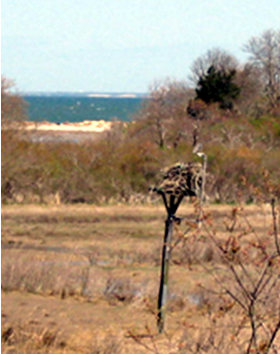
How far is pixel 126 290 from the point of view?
15.3 m

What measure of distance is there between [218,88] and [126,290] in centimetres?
3288

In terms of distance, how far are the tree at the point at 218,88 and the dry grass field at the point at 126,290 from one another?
21236 mm

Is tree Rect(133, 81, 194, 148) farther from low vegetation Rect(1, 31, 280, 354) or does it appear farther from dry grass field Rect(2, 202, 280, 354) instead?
dry grass field Rect(2, 202, 280, 354)

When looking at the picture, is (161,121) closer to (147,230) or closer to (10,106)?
(10,106)

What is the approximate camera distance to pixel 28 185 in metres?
31.2

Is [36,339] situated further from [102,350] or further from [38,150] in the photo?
[38,150]

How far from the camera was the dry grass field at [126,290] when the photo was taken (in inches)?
291

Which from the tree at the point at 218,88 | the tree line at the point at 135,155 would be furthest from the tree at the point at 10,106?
the tree at the point at 218,88

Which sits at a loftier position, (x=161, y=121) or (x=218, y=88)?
(x=218, y=88)

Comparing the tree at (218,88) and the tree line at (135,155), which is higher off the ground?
the tree at (218,88)

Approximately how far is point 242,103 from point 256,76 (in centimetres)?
326

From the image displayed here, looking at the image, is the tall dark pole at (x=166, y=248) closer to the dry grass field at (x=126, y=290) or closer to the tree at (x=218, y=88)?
the dry grass field at (x=126, y=290)

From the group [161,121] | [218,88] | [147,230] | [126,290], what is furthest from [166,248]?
[218,88]

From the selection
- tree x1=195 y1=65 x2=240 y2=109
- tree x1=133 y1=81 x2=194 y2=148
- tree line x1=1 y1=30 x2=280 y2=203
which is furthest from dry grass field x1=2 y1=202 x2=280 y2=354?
tree x1=195 y1=65 x2=240 y2=109
